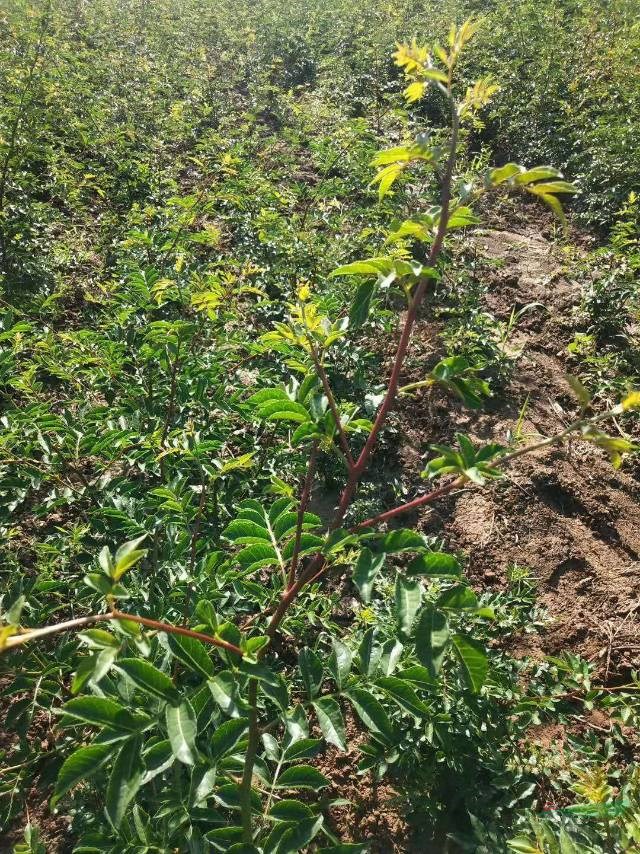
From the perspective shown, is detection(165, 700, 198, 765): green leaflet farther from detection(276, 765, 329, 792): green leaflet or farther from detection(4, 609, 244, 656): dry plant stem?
detection(276, 765, 329, 792): green leaflet

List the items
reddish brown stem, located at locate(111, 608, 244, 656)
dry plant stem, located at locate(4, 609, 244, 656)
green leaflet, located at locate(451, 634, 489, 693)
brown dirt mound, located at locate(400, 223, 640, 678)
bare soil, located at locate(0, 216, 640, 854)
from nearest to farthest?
dry plant stem, located at locate(4, 609, 244, 656) → reddish brown stem, located at locate(111, 608, 244, 656) → green leaflet, located at locate(451, 634, 489, 693) → bare soil, located at locate(0, 216, 640, 854) → brown dirt mound, located at locate(400, 223, 640, 678)

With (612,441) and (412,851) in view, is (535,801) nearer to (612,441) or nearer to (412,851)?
(412,851)

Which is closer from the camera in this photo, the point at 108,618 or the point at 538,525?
the point at 108,618

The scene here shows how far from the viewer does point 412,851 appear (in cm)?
171

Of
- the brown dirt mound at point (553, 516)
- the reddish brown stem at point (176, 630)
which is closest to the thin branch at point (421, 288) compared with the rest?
the reddish brown stem at point (176, 630)

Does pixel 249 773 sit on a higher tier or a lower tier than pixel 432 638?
lower

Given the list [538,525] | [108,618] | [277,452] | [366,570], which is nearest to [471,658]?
[366,570]

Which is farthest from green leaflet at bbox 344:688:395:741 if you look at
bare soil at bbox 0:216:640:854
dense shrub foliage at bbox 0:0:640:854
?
bare soil at bbox 0:216:640:854

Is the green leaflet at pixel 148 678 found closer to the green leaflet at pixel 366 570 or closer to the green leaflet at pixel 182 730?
the green leaflet at pixel 182 730

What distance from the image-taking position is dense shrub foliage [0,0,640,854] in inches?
39.9

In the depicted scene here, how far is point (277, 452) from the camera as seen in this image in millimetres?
2297

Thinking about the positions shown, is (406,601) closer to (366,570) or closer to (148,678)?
(366,570)

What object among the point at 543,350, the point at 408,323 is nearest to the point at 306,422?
the point at 408,323

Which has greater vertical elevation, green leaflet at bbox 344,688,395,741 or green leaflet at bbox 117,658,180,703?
green leaflet at bbox 117,658,180,703
